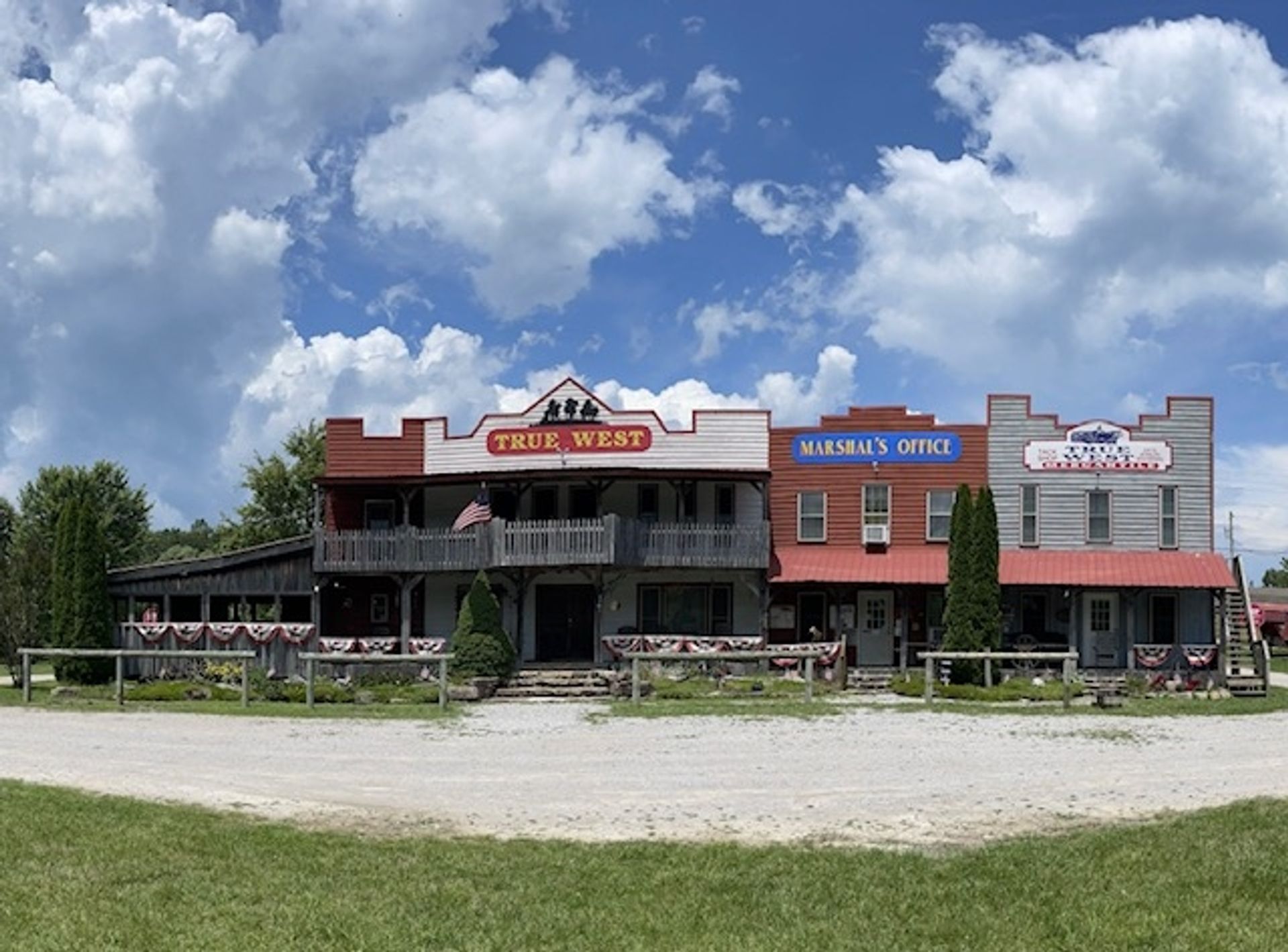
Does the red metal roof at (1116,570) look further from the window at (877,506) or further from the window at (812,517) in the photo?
the window at (812,517)

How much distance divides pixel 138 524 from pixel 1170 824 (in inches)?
2396

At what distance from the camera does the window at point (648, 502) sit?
118 ft

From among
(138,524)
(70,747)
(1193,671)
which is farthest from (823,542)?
(138,524)

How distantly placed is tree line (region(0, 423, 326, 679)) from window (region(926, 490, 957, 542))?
66.8 feet

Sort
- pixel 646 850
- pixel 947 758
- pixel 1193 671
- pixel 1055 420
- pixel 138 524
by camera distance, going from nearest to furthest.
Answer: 1. pixel 646 850
2. pixel 947 758
3. pixel 1193 671
4. pixel 1055 420
5. pixel 138 524

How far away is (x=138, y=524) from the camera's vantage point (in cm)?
6538

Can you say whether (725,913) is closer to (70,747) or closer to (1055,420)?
(70,747)

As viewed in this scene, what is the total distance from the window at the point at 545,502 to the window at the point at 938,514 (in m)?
9.55

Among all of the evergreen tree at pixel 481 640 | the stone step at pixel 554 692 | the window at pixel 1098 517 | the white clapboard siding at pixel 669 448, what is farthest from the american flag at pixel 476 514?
the window at pixel 1098 517

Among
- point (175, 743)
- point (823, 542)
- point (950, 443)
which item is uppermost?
point (950, 443)

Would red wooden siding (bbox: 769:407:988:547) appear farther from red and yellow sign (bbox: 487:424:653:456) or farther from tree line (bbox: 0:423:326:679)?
tree line (bbox: 0:423:326:679)

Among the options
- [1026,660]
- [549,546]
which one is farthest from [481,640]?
[1026,660]

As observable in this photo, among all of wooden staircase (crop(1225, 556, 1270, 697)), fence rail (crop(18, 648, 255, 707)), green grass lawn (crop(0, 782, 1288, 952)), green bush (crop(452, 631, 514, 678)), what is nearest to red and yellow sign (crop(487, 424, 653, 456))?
green bush (crop(452, 631, 514, 678))

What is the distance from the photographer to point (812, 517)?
117 ft
